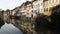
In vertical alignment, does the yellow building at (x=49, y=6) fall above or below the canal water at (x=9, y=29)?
above

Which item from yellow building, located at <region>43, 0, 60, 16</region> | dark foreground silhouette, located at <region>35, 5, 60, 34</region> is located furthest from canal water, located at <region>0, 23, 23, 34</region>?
yellow building, located at <region>43, 0, 60, 16</region>

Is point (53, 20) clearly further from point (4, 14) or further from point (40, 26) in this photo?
point (4, 14)

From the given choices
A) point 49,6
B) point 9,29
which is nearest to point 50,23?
point 49,6

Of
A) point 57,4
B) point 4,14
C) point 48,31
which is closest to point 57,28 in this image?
point 48,31

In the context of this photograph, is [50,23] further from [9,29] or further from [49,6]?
[9,29]

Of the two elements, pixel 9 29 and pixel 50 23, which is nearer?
pixel 50 23

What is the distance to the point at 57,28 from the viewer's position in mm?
2680

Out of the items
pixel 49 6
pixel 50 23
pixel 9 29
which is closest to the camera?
pixel 49 6

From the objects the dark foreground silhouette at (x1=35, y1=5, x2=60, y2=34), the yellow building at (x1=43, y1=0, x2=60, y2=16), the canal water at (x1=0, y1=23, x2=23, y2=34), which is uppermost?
the yellow building at (x1=43, y1=0, x2=60, y2=16)

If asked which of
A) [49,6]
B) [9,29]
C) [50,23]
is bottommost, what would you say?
[9,29]

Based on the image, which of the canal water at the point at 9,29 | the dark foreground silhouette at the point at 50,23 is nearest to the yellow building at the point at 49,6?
the dark foreground silhouette at the point at 50,23

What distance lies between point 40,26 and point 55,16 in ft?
2.08

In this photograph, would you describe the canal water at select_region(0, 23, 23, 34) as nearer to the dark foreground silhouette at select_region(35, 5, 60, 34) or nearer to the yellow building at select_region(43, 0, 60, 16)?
the dark foreground silhouette at select_region(35, 5, 60, 34)

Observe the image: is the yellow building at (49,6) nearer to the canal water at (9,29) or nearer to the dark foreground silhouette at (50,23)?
the dark foreground silhouette at (50,23)
